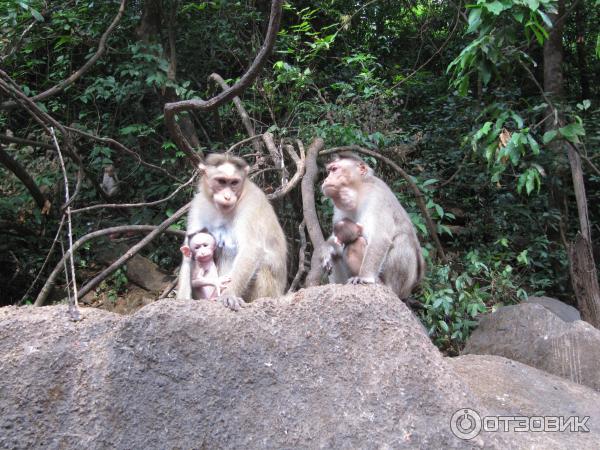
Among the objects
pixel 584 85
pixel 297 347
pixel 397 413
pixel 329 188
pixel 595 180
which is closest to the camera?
pixel 397 413

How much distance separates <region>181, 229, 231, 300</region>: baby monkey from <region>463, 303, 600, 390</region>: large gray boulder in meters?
3.02

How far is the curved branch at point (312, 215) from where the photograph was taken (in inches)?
180

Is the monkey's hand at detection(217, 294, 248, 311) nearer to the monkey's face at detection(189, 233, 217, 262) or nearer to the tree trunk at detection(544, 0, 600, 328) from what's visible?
the monkey's face at detection(189, 233, 217, 262)

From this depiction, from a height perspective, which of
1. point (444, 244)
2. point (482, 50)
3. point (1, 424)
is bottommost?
point (444, 244)

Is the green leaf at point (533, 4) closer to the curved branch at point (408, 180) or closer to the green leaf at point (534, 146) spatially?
the green leaf at point (534, 146)

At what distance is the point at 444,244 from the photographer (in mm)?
9164

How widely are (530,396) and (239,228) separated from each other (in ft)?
7.80

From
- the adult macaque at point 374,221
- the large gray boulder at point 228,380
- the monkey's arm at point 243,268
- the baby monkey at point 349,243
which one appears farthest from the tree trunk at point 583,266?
the large gray boulder at point 228,380

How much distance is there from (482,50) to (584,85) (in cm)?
746

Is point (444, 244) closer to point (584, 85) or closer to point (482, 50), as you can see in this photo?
point (482, 50)

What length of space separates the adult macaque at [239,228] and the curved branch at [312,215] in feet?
0.81

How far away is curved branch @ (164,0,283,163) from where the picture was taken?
13.8 ft

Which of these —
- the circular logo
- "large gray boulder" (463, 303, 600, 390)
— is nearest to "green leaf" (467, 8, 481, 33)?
"large gray boulder" (463, 303, 600, 390)

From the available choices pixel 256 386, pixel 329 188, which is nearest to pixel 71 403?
pixel 256 386
